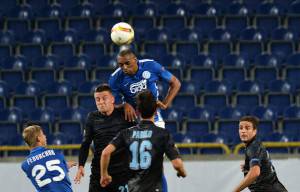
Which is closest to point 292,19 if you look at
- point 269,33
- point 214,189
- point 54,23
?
point 269,33

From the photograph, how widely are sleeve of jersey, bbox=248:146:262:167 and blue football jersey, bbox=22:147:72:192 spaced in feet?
6.47

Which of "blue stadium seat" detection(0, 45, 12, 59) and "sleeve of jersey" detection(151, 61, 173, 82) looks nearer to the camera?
"sleeve of jersey" detection(151, 61, 173, 82)

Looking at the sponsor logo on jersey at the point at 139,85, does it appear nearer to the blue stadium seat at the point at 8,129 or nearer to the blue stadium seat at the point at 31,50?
the blue stadium seat at the point at 8,129

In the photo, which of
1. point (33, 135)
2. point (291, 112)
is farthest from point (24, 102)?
point (33, 135)

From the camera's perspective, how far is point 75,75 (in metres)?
17.3

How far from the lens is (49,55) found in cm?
1767

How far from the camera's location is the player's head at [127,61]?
348 inches

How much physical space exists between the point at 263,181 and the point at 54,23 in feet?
35.1

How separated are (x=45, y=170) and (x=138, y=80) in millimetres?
1504

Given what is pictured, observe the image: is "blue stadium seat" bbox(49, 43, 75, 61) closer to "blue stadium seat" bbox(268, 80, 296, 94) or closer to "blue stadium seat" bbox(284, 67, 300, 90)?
"blue stadium seat" bbox(268, 80, 296, 94)

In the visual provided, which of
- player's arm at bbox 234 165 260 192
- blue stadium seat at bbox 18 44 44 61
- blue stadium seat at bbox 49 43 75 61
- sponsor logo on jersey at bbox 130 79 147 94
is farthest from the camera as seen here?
blue stadium seat at bbox 18 44 44 61

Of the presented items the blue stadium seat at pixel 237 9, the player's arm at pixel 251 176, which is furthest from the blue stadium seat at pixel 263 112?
the player's arm at pixel 251 176

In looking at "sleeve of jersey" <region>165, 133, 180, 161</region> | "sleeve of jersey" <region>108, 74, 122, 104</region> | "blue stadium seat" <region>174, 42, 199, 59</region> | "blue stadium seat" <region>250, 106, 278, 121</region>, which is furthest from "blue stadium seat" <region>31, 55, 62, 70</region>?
"sleeve of jersey" <region>165, 133, 180, 161</region>

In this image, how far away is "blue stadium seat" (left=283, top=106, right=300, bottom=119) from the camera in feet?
53.6
